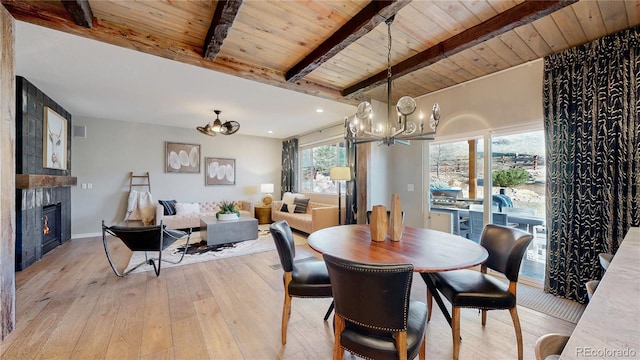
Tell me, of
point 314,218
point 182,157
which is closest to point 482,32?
point 314,218

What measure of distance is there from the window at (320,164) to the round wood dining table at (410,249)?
3.87 m

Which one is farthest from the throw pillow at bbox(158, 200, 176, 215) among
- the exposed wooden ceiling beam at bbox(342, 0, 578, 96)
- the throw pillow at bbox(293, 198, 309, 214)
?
the exposed wooden ceiling beam at bbox(342, 0, 578, 96)

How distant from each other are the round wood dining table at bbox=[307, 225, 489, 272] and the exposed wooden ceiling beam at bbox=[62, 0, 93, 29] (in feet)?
8.22

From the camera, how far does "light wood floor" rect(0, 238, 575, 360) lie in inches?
72.6

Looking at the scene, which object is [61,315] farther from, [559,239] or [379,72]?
[559,239]

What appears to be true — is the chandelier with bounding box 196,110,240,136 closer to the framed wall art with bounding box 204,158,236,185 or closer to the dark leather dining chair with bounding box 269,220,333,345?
the framed wall art with bounding box 204,158,236,185

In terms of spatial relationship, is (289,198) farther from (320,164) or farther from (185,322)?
(185,322)

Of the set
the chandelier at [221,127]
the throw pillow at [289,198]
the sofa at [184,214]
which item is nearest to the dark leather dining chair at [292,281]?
the chandelier at [221,127]

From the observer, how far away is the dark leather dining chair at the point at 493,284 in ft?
5.62

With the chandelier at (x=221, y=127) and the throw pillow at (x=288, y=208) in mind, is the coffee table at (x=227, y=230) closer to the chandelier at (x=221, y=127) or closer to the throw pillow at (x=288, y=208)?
the throw pillow at (x=288, y=208)

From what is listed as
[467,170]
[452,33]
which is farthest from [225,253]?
[452,33]

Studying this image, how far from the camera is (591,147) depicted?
2.52m

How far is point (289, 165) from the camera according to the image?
7.57 metres

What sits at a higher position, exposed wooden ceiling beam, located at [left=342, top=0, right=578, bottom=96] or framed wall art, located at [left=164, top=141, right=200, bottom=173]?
exposed wooden ceiling beam, located at [left=342, top=0, right=578, bottom=96]
